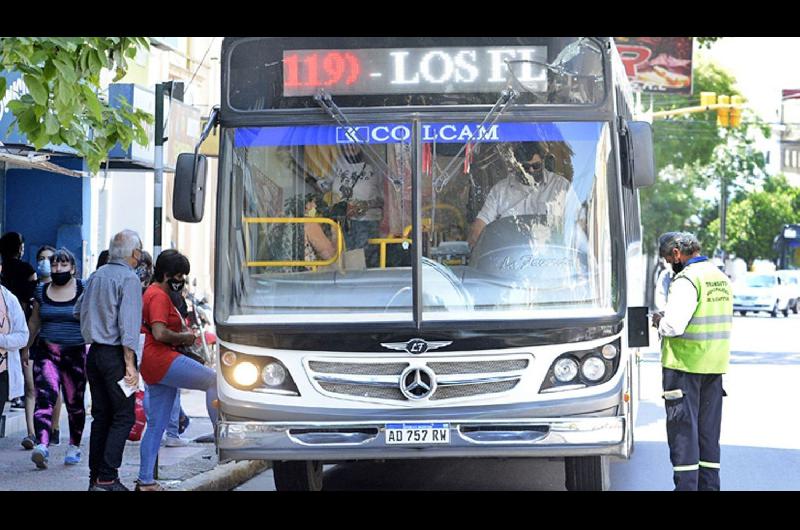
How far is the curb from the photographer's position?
1094 cm

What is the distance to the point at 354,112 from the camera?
362 inches

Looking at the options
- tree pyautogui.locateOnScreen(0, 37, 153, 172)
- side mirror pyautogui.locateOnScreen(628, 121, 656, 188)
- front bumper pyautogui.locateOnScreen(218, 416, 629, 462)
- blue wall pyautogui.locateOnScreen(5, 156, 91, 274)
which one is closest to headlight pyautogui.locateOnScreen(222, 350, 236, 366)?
front bumper pyautogui.locateOnScreen(218, 416, 629, 462)

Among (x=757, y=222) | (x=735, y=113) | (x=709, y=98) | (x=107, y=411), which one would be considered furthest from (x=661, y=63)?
(x=757, y=222)

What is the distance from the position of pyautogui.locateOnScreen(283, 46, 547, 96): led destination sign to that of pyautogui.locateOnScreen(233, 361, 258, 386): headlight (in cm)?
166

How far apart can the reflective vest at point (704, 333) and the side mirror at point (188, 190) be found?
325 centimetres

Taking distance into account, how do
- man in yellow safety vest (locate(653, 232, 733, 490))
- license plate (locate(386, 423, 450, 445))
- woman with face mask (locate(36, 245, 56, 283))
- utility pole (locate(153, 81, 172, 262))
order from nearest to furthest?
license plate (locate(386, 423, 450, 445)) → man in yellow safety vest (locate(653, 232, 733, 490)) → utility pole (locate(153, 81, 172, 262)) → woman with face mask (locate(36, 245, 56, 283))

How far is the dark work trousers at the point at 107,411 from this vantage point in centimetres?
1018

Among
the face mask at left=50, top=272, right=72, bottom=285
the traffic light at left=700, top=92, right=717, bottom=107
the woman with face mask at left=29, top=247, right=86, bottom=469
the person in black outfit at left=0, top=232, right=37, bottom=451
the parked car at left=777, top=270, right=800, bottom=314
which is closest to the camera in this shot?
the face mask at left=50, top=272, right=72, bottom=285

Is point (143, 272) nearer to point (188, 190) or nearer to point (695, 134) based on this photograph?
point (188, 190)

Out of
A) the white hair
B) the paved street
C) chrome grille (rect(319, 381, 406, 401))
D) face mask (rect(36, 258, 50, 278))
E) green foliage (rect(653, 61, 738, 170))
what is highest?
green foliage (rect(653, 61, 738, 170))

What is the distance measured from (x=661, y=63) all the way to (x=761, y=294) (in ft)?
36.7

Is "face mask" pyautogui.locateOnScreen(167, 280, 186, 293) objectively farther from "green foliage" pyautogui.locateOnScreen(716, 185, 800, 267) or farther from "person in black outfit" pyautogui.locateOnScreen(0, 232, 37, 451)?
"green foliage" pyautogui.locateOnScreen(716, 185, 800, 267)

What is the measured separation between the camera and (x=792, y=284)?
5688 centimetres
